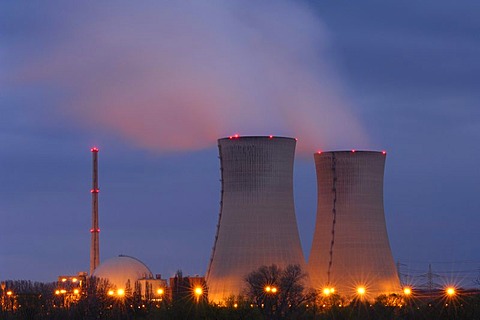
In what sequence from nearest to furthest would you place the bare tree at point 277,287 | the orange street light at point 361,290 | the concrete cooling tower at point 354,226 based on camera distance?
1. the bare tree at point 277,287
2. the orange street light at point 361,290
3. the concrete cooling tower at point 354,226

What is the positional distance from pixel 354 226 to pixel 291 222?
3527mm

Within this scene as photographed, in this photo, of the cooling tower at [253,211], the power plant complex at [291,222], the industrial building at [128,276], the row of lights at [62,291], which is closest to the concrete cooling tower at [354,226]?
the power plant complex at [291,222]

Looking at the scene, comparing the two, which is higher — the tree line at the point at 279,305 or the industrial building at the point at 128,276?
the industrial building at the point at 128,276

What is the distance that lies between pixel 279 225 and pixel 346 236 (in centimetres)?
420

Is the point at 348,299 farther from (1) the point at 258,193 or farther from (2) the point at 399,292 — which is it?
(1) the point at 258,193

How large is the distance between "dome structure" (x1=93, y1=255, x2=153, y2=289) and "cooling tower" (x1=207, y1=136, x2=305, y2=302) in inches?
514

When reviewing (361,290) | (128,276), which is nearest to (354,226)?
(361,290)

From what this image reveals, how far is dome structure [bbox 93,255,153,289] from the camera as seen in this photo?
172 ft

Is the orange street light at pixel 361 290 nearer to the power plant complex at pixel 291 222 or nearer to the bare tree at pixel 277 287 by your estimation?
the power plant complex at pixel 291 222

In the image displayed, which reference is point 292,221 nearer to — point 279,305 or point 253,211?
point 253,211

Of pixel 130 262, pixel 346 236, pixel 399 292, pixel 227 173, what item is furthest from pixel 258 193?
pixel 130 262

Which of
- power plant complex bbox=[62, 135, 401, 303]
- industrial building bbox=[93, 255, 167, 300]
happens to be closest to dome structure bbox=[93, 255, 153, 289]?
industrial building bbox=[93, 255, 167, 300]

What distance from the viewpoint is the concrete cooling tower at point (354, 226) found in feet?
138

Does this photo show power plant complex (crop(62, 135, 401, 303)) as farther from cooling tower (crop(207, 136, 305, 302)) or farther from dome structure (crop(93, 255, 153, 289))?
dome structure (crop(93, 255, 153, 289))
